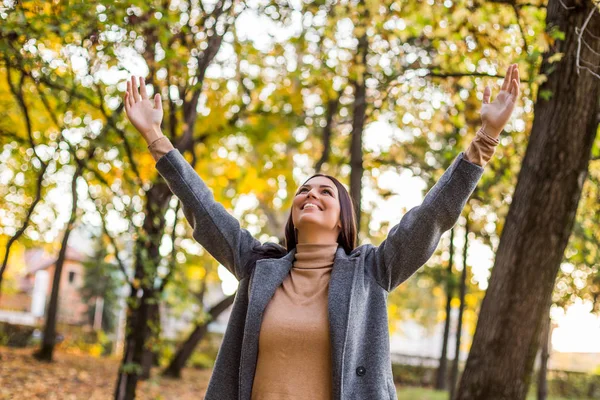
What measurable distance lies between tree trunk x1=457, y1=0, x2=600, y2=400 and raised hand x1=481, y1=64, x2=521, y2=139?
2.95 meters

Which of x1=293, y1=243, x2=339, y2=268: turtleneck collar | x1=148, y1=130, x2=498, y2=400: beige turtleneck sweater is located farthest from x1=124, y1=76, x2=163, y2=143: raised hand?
x1=148, y1=130, x2=498, y2=400: beige turtleneck sweater

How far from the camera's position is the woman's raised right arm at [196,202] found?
10.1 ft

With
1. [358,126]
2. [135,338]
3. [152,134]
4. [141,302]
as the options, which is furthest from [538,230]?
[358,126]

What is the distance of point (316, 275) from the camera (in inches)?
118

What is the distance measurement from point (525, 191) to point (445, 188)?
3294 millimetres

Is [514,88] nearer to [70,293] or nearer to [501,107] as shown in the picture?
[501,107]

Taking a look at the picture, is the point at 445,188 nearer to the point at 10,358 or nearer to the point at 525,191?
the point at 525,191

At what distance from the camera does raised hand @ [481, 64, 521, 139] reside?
274 cm

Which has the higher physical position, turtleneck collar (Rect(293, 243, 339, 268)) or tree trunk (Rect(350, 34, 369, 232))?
tree trunk (Rect(350, 34, 369, 232))

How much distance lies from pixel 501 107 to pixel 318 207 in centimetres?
87

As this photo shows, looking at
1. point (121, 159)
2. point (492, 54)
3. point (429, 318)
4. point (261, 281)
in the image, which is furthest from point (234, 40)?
point (429, 318)

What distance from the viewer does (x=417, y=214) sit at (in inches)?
107

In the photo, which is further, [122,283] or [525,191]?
[122,283]

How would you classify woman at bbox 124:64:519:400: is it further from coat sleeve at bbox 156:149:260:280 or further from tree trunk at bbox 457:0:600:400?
tree trunk at bbox 457:0:600:400
